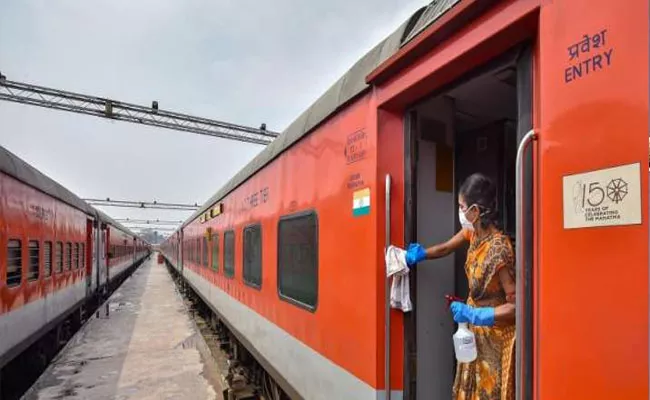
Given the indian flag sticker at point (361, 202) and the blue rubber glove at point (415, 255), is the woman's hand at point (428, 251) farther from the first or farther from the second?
the indian flag sticker at point (361, 202)

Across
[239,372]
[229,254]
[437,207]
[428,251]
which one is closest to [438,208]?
[437,207]

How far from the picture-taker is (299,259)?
3.99 meters

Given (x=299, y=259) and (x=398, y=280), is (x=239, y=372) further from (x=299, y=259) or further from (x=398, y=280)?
(x=398, y=280)

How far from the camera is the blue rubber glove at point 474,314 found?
2.01 meters

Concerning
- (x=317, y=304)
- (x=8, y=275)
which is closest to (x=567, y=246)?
(x=317, y=304)

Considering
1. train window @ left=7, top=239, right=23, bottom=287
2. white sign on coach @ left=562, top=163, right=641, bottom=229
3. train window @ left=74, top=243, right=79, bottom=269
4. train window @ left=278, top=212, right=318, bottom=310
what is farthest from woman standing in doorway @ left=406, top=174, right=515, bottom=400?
train window @ left=74, top=243, right=79, bottom=269

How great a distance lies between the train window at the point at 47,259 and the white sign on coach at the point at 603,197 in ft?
28.1

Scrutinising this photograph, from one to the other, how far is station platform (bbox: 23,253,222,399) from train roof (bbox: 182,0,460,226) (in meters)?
4.47

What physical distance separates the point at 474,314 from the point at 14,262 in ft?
21.3

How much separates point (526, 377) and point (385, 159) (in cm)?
136

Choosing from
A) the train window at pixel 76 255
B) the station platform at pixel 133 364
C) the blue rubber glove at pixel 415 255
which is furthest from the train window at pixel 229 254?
the blue rubber glove at pixel 415 255

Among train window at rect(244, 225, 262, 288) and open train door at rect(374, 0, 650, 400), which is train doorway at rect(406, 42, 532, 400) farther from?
train window at rect(244, 225, 262, 288)

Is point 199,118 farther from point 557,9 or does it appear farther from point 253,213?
point 557,9

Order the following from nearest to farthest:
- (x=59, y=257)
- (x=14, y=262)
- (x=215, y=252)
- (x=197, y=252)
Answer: (x=14, y=262), (x=59, y=257), (x=215, y=252), (x=197, y=252)
